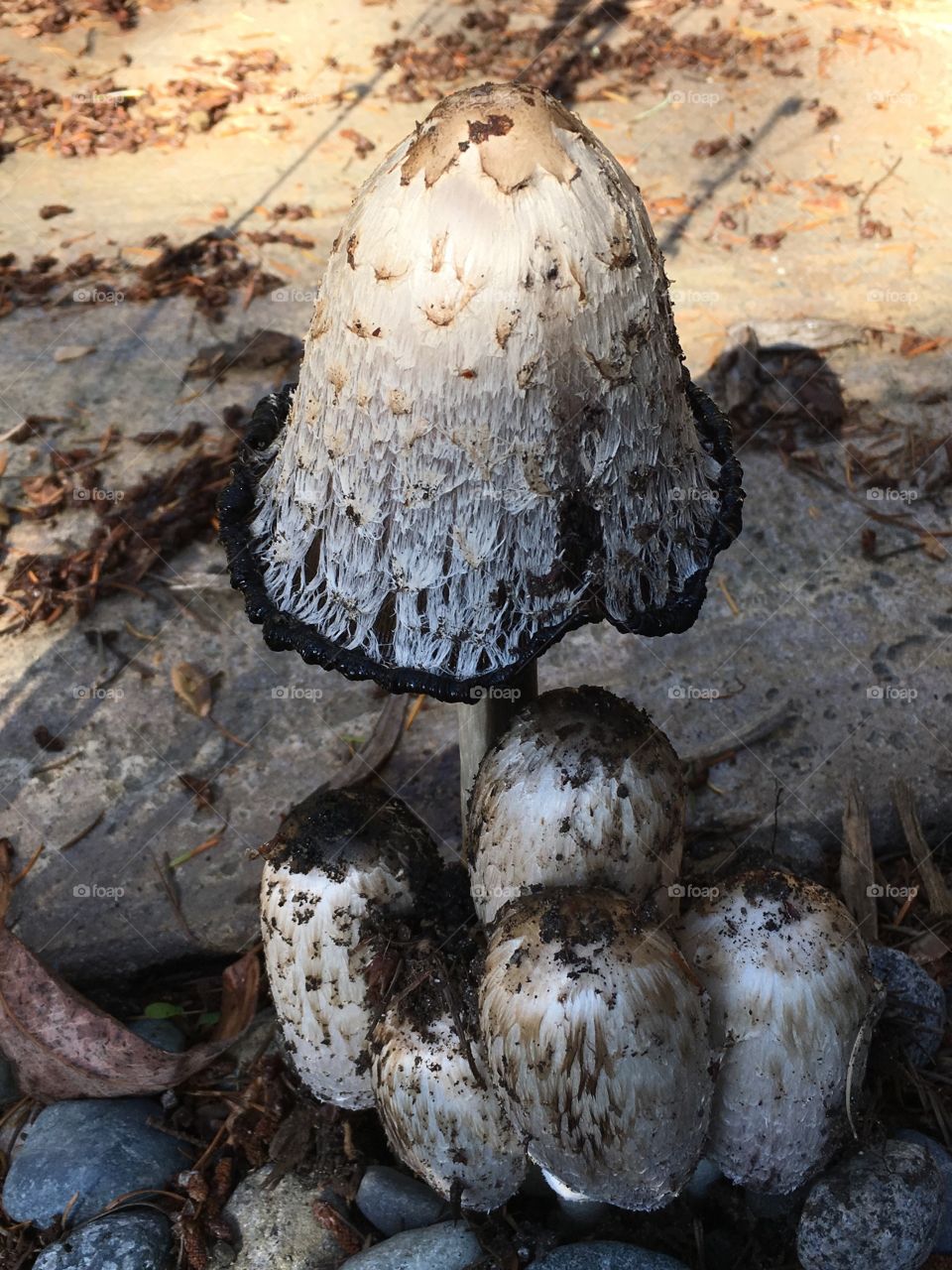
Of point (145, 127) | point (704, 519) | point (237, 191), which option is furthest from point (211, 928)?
point (145, 127)

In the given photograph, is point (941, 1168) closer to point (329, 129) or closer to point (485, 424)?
point (485, 424)

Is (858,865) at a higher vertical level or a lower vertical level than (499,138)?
lower

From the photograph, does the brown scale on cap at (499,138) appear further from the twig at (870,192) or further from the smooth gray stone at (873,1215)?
the twig at (870,192)

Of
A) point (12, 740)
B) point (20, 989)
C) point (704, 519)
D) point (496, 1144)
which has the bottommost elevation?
point (12, 740)

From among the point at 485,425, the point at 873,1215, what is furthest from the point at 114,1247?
the point at 485,425

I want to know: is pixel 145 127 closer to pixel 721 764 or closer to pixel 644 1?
pixel 644 1
